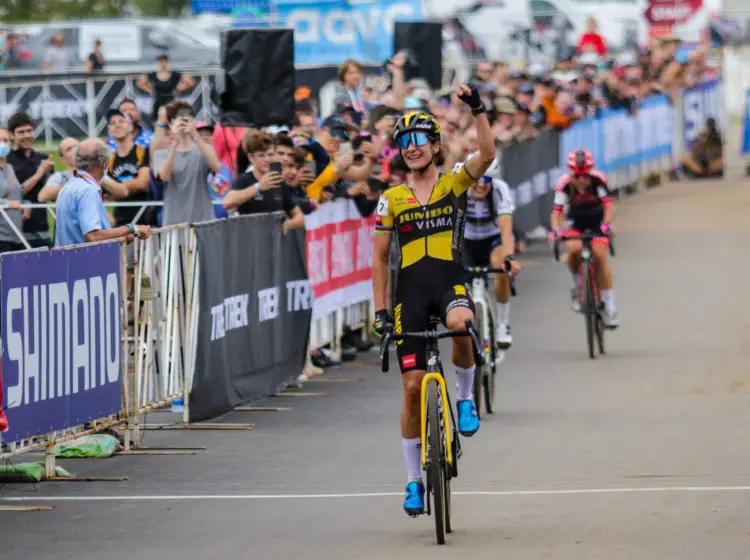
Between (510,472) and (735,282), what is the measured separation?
12739 millimetres

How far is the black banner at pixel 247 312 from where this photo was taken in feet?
46.5

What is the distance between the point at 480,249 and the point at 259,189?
186cm

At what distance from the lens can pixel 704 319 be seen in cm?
2045

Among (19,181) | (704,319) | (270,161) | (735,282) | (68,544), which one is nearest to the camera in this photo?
(68,544)

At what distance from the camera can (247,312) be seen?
15031mm

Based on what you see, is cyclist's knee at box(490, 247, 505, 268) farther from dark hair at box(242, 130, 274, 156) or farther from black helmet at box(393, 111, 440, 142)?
black helmet at box(393, 111, 440, 142)

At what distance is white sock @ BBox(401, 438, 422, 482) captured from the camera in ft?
32.6

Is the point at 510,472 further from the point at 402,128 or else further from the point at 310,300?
the point at 310,300

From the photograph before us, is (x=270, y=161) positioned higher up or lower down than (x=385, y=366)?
higher up

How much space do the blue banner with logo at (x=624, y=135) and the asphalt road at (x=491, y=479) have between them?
46.6 feet

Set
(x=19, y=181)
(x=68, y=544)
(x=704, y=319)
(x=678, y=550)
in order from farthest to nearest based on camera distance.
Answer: (x=704, y=319) → (x=19, y=181) → (x=68, y=544) → (x=678, y=550)

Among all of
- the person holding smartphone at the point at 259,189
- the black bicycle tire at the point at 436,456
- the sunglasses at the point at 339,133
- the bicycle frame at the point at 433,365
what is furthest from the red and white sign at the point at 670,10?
the black bicycle tire at the point at 436,456

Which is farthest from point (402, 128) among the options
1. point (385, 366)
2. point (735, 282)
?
point (735, 282)

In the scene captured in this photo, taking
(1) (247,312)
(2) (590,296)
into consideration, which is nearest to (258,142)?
(1) (247,312)
